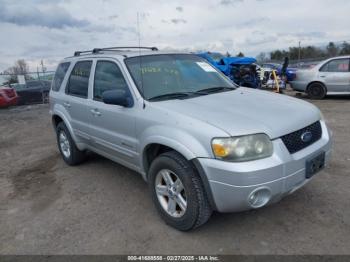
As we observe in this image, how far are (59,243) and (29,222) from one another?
28.1 inches

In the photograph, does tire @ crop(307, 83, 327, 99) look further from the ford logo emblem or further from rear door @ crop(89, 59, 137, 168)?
rear door @ crop(89, 59, 137, 168)

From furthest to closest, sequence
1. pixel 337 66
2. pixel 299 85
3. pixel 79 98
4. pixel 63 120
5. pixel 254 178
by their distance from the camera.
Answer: pixel 299 85 → pixel 337 66 → pixel 63 120 → pixel 79 98 → pixel 254 178

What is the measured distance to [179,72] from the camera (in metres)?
4.08

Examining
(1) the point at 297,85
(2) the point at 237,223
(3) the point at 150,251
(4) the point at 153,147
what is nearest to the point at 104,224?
(3) the point at 150,251

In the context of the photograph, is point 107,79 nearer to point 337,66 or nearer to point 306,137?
point 306,137

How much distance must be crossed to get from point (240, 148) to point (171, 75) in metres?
1.59

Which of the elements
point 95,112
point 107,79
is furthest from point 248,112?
point 95,112

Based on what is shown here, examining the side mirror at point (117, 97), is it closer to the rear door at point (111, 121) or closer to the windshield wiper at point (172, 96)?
the rear door at point (111, 121)

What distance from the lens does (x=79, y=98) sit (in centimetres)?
483

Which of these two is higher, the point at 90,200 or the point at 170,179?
the point at 170,179

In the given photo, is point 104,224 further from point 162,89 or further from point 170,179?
point 162,89

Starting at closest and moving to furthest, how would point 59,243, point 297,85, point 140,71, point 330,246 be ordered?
point 330,246 → point 59,243 → point 140,71 → point 297,85

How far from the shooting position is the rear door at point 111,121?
3797mm

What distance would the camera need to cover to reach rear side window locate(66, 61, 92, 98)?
15.4ft
